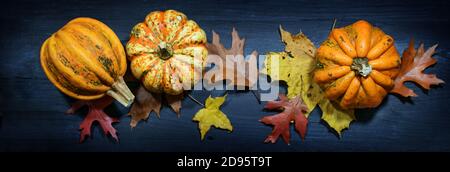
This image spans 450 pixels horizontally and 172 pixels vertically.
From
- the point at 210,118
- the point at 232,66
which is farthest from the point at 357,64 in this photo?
the point at 210,118

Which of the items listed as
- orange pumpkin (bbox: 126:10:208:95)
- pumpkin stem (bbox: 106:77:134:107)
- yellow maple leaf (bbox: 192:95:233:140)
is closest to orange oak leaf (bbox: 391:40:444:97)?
yellow maple leaf (bbox: 192:95:233:140)

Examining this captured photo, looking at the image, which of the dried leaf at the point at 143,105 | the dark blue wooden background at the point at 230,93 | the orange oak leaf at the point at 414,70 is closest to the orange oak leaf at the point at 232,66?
the dark blue wooden background at the point at 230,93

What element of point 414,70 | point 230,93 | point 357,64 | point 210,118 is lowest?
point 210,118

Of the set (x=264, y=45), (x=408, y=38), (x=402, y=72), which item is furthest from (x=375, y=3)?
(x=264, y=45)

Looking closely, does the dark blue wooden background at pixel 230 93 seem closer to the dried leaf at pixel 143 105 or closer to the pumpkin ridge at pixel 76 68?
the dried leaf at pixel 143 105

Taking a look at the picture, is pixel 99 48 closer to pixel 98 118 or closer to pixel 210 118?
pixel 98 118

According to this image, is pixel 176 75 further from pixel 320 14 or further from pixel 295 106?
pixel 320 14
